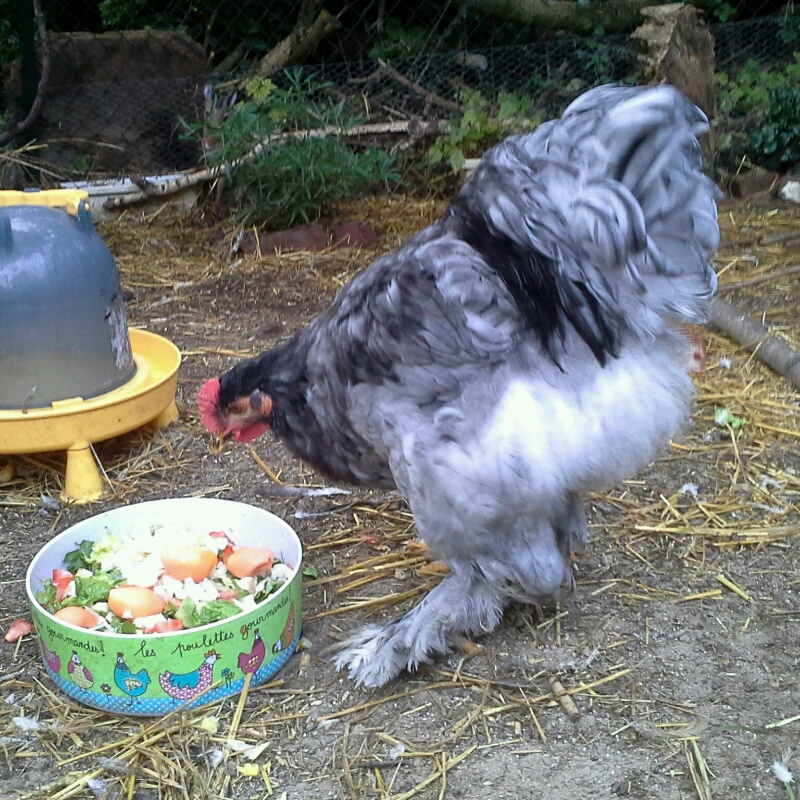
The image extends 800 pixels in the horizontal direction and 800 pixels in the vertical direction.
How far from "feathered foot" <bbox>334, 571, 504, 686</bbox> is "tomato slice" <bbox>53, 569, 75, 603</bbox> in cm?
68

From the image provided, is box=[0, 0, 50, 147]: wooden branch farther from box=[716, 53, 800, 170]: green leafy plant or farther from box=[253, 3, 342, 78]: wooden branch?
box=[716, 53, 800, 170]: green leafy plant

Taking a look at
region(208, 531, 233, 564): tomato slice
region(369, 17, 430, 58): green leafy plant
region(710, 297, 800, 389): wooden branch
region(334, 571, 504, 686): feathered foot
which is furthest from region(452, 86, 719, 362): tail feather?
region(369, 17, 430, 58): green leafy plant

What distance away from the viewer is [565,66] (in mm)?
5977

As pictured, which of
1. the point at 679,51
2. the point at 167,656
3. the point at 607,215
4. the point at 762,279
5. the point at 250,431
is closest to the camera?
the point at 607,215

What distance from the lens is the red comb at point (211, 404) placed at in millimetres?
2246

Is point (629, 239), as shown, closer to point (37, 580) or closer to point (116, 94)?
point (37, 580)

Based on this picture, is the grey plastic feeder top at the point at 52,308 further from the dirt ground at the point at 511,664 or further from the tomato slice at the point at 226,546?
the tomato slice at the point at 226,546

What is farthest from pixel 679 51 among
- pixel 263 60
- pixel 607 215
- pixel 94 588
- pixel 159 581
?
pixel 94 588

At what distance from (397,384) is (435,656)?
28.9 inches

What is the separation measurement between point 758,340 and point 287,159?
2866 millimetres

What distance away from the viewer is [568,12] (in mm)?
6410

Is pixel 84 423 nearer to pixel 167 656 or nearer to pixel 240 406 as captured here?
pixel 240 406

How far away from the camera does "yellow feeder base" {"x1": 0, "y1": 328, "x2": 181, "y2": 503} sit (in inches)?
104

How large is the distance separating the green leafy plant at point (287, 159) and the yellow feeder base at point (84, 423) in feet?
7.84
